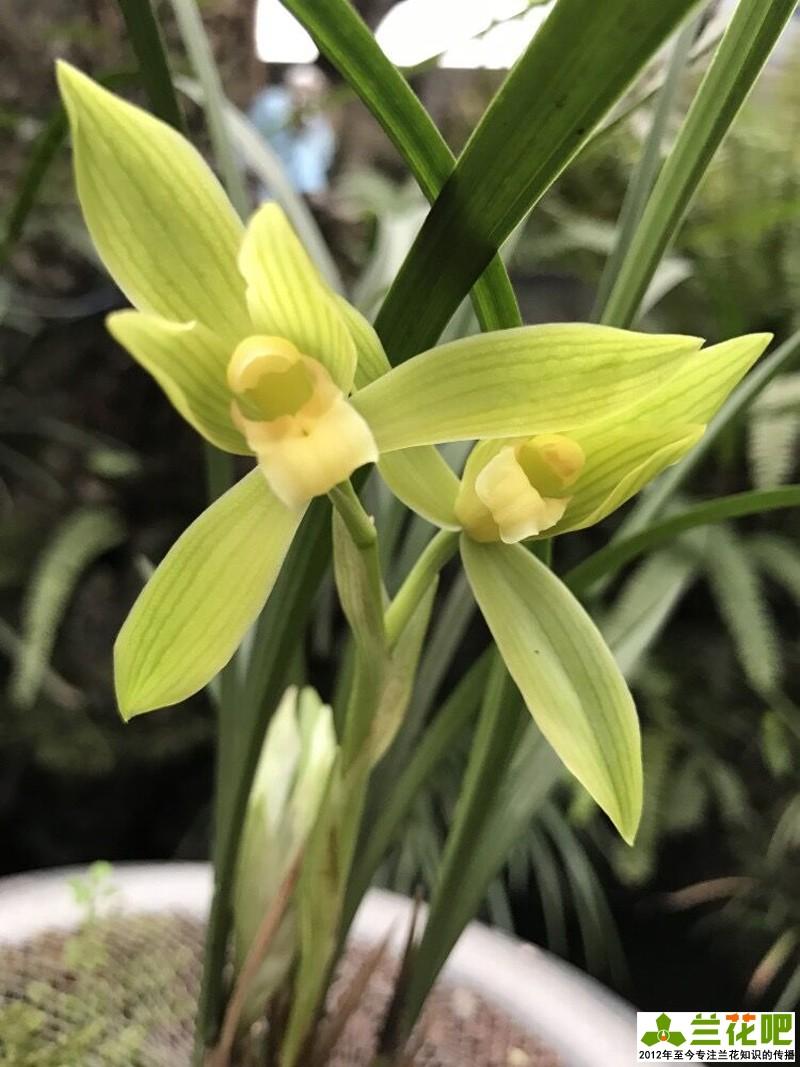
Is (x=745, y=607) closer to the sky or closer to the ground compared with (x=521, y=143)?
closer to the sky

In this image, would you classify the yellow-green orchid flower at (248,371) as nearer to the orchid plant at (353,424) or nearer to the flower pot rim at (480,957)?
the orchid plant at (353,424)

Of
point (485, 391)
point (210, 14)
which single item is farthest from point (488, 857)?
point (210, 14)

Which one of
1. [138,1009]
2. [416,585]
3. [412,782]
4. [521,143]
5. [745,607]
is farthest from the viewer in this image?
[745,607]

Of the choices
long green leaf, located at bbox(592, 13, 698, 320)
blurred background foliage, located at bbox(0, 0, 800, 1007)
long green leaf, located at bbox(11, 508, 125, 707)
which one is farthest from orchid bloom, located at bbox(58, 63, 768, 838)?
long green leaf, located at bbox(11, 508, 125, 707)


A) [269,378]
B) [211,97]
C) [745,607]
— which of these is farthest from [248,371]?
[745,607]

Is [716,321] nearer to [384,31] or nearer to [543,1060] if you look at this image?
[384,31]

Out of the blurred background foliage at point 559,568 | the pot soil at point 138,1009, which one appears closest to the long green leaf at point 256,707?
the pot soil at point 138,1009

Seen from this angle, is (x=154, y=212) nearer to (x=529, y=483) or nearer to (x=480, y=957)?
(x=529, y=483)
